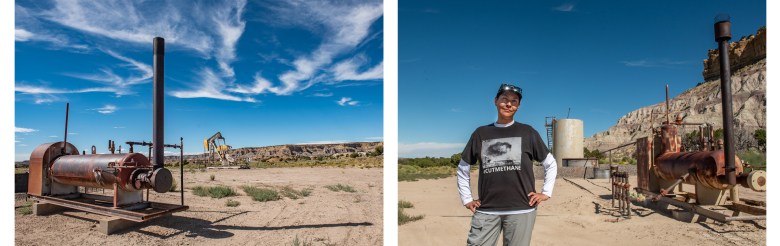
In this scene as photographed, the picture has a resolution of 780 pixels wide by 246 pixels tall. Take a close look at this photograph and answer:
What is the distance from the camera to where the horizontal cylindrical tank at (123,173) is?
194 inches

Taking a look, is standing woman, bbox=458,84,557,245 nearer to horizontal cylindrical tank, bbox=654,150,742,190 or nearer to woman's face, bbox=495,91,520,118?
woman's face, bbox=495,91,520,118

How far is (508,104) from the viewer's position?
6.66ft

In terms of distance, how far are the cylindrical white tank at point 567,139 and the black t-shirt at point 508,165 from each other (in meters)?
15.5

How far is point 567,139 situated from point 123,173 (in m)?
15.0

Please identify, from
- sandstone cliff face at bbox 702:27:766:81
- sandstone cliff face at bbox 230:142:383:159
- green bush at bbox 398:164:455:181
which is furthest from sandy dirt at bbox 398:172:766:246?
sandstone cliff face at bbox 230:142:383:159

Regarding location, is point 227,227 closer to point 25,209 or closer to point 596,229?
point 25,209

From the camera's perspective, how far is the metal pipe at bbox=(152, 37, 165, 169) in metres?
5.00

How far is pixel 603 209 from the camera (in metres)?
6.55

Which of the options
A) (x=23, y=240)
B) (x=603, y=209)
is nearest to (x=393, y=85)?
(x=23, y=240)

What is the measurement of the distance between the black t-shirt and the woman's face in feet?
0.20

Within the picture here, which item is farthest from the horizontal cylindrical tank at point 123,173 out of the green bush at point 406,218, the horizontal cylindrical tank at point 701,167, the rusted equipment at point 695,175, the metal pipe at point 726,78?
the horizontal cylindrical tank at point 701,167

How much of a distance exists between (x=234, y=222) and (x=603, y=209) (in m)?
5.26

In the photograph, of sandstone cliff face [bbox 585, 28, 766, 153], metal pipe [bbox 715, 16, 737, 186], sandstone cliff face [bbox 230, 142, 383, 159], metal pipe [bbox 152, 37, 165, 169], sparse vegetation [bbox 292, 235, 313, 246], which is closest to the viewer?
metal pipe [bbox 715, 16, 737, 186]

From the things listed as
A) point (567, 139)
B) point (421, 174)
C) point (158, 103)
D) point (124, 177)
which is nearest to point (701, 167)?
point (158, 103)
